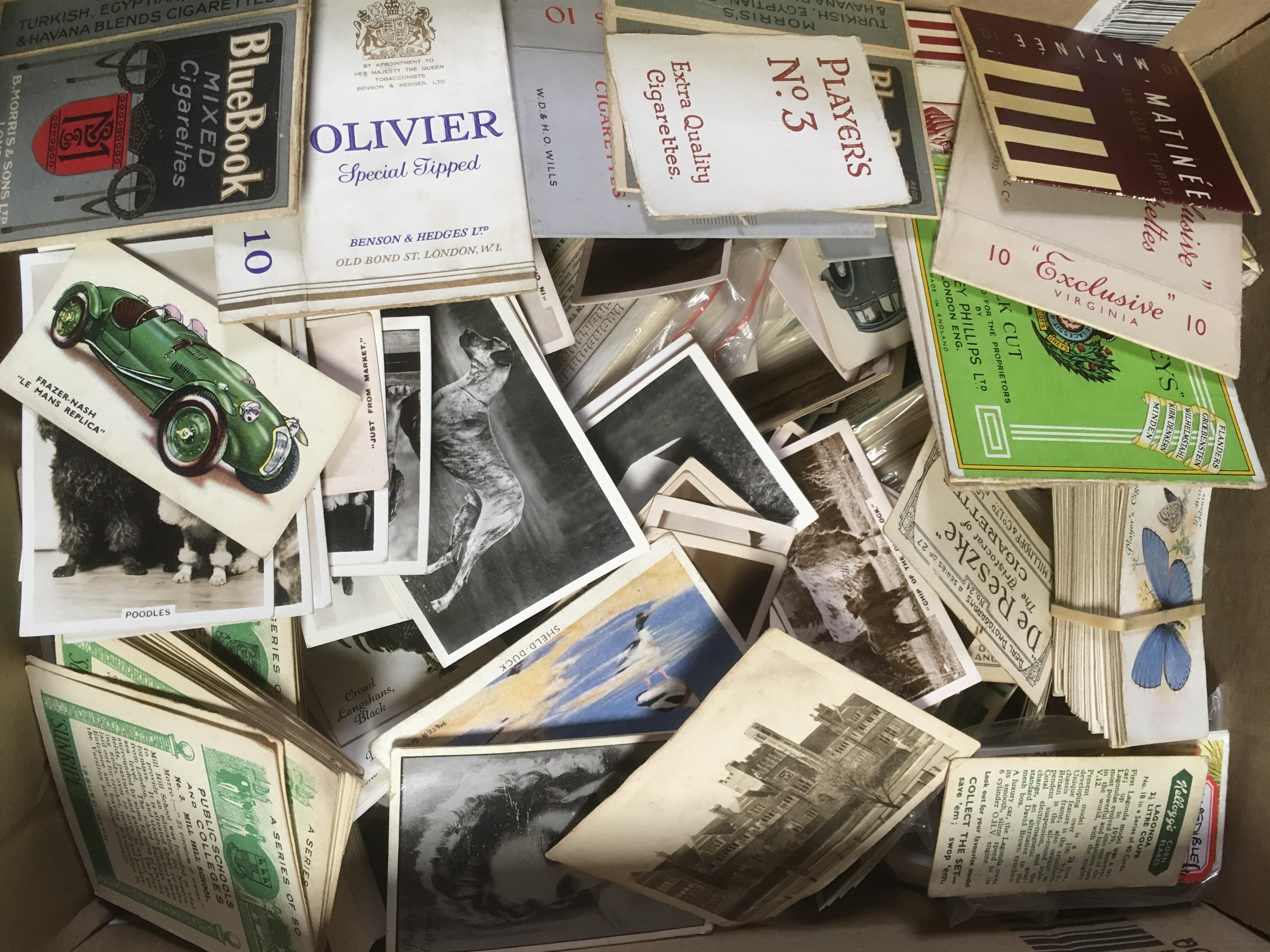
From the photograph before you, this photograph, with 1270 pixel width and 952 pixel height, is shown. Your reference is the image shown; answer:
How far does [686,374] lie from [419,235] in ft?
1.05

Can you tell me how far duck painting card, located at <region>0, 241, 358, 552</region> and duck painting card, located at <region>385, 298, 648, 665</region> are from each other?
13cm

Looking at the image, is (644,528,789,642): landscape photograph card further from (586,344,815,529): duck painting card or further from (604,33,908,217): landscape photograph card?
(604,33,908,217): landscape photograph card

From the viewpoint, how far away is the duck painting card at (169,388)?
2.44 feet

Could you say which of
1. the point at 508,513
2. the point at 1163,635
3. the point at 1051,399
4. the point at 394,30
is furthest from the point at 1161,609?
the point at 394,30

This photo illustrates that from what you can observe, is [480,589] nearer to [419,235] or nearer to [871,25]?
[419,235]

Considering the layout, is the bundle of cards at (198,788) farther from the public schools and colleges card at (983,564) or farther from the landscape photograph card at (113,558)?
the public schools and colleges card at (983,564)

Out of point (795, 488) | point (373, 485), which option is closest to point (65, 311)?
point (373, 485)

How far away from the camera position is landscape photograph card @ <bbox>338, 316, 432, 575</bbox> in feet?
2.71

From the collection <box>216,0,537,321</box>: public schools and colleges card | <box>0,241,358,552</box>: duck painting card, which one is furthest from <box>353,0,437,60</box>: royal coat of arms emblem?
<box>0,241,358,552</box>: duck painting card

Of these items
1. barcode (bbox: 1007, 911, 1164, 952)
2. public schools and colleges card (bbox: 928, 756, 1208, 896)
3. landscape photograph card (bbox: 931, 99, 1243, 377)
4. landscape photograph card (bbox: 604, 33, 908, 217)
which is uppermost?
landscape photograph card (bbox: 604, 33, 908, 217)

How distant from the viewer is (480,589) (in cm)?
87

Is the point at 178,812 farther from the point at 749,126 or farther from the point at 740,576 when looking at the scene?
the point at 749,126

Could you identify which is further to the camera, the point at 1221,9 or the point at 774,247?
the point at 774,247

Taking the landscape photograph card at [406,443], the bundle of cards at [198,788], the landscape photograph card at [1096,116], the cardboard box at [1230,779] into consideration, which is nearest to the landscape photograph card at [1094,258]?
the landscape photograph card at [1096,116]
